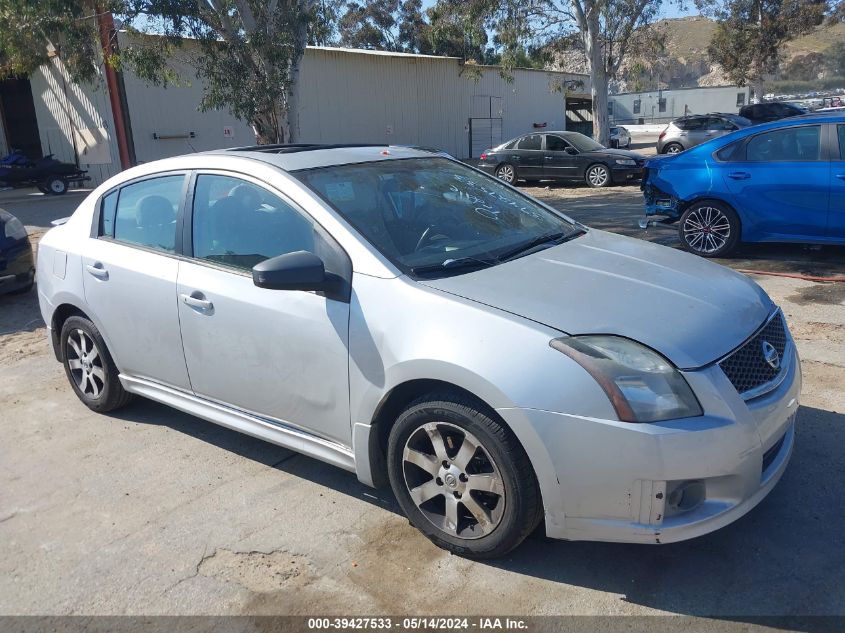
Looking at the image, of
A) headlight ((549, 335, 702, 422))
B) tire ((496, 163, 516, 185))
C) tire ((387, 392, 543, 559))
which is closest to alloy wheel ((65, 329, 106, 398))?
tire ((387, 392, 543, 559))

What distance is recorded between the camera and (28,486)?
404 centimetres

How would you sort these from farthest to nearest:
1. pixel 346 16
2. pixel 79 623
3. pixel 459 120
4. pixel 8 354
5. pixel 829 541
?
1. pixel 346 16
2. pixel 459 120
3. pixel 8 354
4. pixel 829 541
5. pixel 79 623

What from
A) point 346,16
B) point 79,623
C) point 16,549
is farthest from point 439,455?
point 346,16

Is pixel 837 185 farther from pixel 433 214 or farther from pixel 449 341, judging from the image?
pixel 449 341

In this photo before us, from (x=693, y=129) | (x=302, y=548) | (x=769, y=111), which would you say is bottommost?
(x=302, y=548)

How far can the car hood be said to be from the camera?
2855 millimetres

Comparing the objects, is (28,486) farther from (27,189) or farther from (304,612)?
(27,189)

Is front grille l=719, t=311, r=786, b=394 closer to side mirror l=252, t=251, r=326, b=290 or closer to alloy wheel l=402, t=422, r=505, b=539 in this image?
alloy wheel l=402, t=422, r=505, b=539

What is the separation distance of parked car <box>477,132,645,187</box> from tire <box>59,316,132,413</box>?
14.0m

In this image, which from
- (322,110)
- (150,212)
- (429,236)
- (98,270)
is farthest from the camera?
(322,110)

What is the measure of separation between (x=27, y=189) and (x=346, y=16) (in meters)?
31.5

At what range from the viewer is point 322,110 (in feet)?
84.9

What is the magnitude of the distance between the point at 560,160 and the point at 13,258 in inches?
517

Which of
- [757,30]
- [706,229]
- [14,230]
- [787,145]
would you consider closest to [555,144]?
[706,229]
